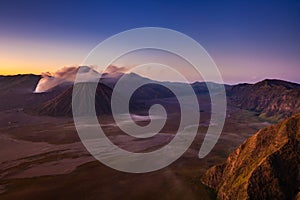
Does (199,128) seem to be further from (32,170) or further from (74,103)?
(74,103)

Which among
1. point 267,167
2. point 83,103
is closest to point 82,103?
point 83,103

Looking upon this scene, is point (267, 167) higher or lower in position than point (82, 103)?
higher

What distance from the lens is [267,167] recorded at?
37625 mm

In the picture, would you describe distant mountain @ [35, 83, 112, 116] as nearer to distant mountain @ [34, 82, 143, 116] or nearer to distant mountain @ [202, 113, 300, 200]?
distant mountain @ [34, 82, 143, 116]

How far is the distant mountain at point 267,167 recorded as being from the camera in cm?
3659

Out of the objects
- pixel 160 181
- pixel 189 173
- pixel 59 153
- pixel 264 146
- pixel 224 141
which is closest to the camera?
pixel 264 146

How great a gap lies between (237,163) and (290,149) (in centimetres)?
866

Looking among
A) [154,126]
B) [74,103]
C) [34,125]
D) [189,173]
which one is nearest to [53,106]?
[74,103]

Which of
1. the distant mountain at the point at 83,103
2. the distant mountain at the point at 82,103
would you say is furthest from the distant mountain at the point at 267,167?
the distant mountain at the point at 82,103

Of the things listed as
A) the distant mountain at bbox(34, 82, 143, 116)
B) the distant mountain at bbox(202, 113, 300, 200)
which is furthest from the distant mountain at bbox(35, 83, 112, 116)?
the distant mountain at bbox(202, 113, 300, 200)

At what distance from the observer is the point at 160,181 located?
53281 millimetres

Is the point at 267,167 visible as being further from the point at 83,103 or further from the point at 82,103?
the point at 82,103

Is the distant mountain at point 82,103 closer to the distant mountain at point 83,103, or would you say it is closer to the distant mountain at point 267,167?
the distant mountain at point 83,103

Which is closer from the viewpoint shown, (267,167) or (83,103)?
(267,167)
